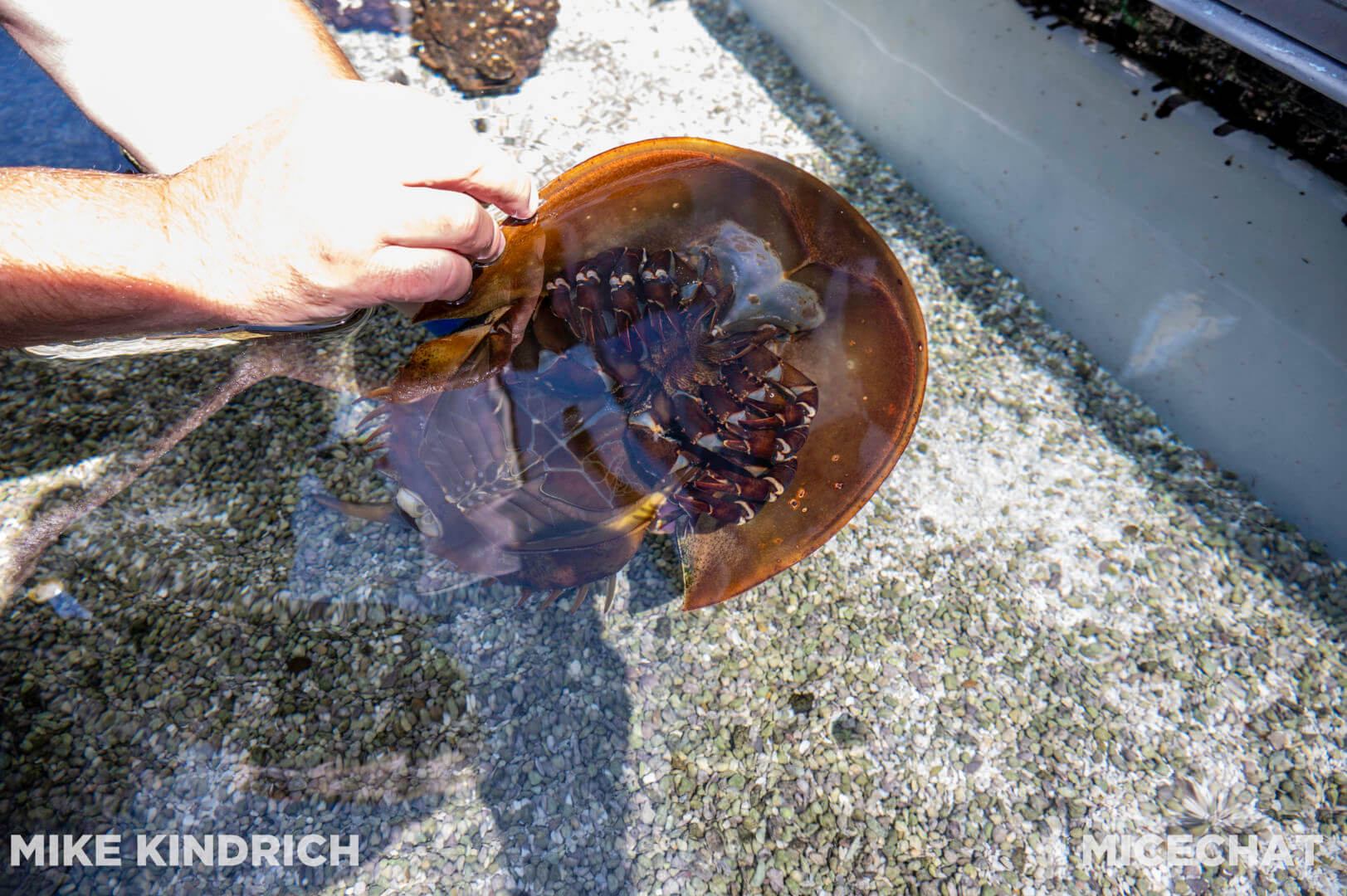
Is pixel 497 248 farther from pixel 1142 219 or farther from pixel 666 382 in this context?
pixel 1142 219

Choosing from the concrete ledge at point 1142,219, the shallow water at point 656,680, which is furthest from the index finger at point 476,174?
the concrete ledge at point 1142,219

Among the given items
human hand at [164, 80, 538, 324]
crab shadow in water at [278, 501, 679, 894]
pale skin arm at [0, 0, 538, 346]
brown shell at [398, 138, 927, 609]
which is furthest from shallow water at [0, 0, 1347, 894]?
human hand at [164, 80, 538, 324]

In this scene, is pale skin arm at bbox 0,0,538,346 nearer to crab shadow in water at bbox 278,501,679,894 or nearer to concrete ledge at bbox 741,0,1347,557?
crab shadow in water at bbox 278,501,679,894

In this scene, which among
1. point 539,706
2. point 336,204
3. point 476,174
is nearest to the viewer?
point 336,204

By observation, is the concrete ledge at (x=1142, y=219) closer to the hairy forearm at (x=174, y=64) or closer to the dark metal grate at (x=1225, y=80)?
the dark metal grate at (x=1225, y=80)

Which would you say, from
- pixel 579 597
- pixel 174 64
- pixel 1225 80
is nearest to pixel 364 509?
pixel 579 597

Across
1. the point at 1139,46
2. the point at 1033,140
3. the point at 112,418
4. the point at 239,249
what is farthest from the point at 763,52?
the point at 112,418

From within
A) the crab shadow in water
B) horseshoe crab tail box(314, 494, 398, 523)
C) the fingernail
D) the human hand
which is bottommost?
the crab shadow in water
